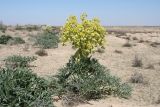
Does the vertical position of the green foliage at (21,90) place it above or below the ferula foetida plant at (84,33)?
below

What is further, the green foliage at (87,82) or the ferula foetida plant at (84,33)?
the ferula foetida plant at (84,33)

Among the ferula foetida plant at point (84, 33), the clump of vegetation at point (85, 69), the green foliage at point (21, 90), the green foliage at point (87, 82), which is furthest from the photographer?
the ferula foetida plant at point (84, 33)

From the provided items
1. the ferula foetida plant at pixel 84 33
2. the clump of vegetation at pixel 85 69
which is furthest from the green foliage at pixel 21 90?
the ferula foetida plant at pixel 84 33

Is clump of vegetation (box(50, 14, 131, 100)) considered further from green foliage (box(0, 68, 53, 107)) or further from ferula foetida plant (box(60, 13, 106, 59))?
green foliage (box(0, 68, 53, 107))

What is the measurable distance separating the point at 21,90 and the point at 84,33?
128 inches

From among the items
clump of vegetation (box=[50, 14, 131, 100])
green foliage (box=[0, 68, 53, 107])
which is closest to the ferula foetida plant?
clump of vegetation (box=[50, 14, 131, 100])

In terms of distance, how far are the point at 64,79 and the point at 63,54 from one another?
32.9ft

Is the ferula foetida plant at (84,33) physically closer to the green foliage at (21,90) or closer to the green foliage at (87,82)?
the green foliage at (87,82)

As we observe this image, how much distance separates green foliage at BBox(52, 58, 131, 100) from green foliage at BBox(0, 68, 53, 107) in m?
1.38

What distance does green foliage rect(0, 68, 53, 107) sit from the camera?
8008 millimetres

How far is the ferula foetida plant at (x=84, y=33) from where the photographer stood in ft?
35.3

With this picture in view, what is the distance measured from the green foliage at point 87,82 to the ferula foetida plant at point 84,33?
442mm

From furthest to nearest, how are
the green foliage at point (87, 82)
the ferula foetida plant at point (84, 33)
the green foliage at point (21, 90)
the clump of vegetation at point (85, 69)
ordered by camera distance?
the ferula foetida plant at point (84, 33), the clump of vegetation at point (85, 69), the green foliage at point (87, 82), the green foliage at point (21, 90)

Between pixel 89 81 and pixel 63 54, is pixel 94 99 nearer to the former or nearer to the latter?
pixel 89 81
